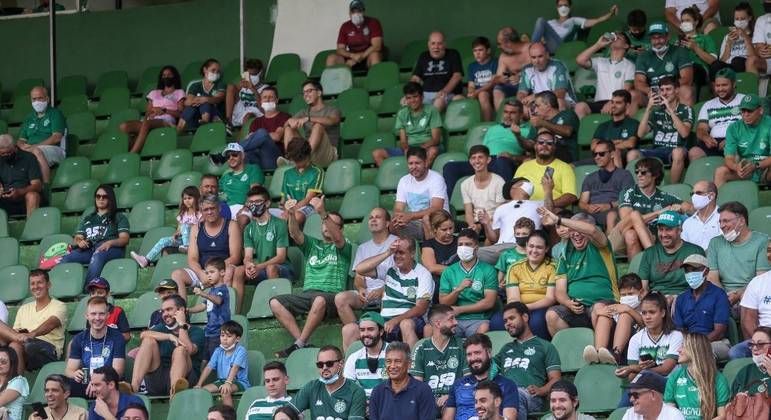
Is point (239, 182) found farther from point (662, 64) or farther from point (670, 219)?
point (670, 219)

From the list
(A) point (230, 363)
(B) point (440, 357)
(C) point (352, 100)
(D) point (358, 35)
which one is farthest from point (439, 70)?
(B) point (440, 357)

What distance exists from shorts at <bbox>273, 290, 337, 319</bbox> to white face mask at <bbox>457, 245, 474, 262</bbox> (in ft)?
3.43

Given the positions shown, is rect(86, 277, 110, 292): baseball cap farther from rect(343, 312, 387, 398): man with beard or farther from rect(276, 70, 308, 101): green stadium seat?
rect(276, 70, 308, 101): green stadium seat

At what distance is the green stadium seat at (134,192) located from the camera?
14211mm

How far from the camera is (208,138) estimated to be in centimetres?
1505

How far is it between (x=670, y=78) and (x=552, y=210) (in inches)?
72.4

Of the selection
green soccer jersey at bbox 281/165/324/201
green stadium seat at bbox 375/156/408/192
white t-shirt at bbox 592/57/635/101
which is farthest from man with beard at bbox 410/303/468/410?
white t-shirt at bbox 592/57/635/101

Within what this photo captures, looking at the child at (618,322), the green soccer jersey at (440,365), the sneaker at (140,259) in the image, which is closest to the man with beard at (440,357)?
the green soccer jersey at (440,365)

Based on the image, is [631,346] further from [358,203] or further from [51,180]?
[51,180]

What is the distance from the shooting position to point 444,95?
560 inches

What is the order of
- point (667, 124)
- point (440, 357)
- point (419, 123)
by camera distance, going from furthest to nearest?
point (419, 123) < point (667, 124) < point (440, 357)

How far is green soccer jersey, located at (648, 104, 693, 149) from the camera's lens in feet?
40.1

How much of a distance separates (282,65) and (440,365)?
712cm

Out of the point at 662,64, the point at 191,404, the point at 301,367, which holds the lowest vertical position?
the point at 191,404
